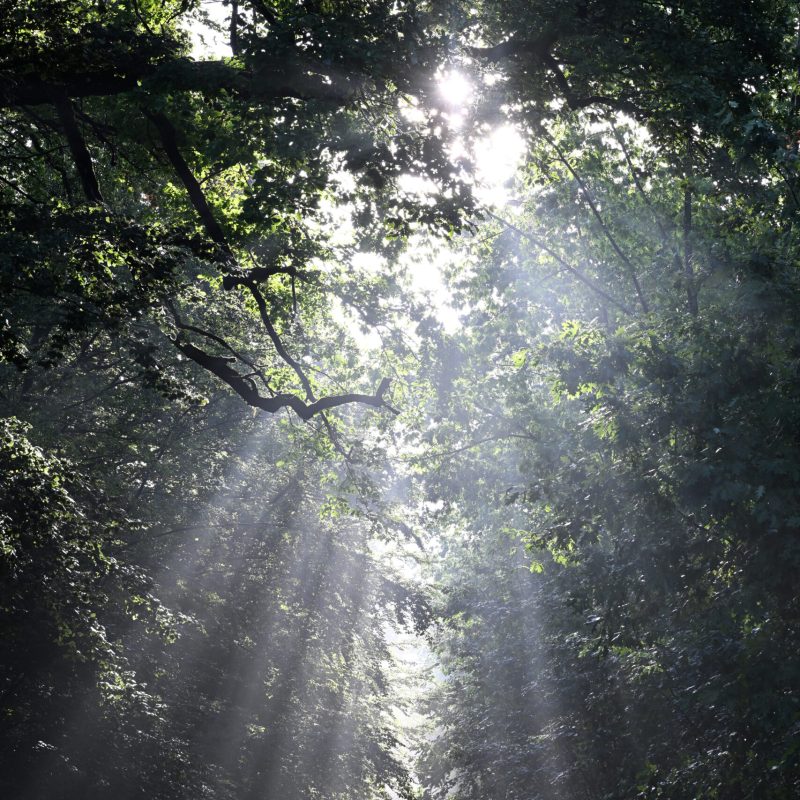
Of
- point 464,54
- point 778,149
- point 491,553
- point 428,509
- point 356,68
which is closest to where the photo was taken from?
point 356,68

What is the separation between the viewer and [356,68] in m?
7.00

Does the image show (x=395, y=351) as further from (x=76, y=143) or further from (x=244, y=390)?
(x=76, y=143)

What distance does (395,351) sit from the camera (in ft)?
45.4

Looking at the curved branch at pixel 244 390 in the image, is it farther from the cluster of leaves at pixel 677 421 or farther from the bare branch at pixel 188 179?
the cluster of leaves at pixel 677 421

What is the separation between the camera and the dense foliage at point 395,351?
7.35 meters

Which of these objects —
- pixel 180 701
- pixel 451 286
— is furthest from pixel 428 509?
pixel 180 701

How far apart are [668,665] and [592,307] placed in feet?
34.3

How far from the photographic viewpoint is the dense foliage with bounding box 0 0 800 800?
7348 mm

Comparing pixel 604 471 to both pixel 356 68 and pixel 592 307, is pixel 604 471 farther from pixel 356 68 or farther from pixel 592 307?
pixel 592 307

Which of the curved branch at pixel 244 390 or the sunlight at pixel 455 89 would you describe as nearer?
the sunlight at pixel 455 89

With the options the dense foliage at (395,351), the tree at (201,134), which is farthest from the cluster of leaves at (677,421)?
the tree at (201,134)

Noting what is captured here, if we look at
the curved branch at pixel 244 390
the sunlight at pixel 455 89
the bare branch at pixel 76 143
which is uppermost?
the sunlight at pixel 455 89

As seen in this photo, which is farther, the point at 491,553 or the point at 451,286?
the point at 491,553

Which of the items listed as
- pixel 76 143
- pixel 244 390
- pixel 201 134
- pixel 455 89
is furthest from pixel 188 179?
pixel 455 89
